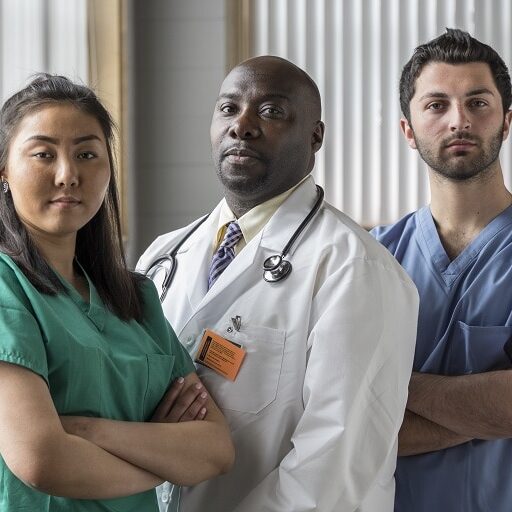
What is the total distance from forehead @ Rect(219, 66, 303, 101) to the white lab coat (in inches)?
10.9

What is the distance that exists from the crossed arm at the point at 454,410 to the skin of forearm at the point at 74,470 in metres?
0.67

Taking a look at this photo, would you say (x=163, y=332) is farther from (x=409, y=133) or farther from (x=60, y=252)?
(x=409, y=133)

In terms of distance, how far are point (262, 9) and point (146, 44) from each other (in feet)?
1.85

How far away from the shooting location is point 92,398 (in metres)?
1.38

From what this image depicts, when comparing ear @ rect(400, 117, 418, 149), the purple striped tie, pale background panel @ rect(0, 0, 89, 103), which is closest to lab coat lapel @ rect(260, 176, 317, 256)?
the purple striped tie

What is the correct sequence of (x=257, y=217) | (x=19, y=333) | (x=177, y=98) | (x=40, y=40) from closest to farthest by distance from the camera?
1. (x=19, y=333)
2. (x=257, y=217)
3. (x=40, y=40)
4. (x=177, y=98)

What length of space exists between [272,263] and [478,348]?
47 centimetres

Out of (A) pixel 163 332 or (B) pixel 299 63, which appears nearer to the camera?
(A) pixel 163 332

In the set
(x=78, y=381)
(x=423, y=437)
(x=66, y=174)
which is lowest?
(x=423, y=437)

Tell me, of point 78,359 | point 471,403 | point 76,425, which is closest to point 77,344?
point 78,359

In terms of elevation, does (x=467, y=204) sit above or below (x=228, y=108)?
below

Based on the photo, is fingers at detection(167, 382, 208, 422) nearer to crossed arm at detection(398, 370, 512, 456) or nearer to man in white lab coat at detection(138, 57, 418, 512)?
man in white lab coat at detection(138, 57, 418, 512)

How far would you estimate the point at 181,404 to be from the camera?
154 centimetres

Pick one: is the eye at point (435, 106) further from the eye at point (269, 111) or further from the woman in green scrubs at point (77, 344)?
the woman in green scrubs at point (77, 344)
